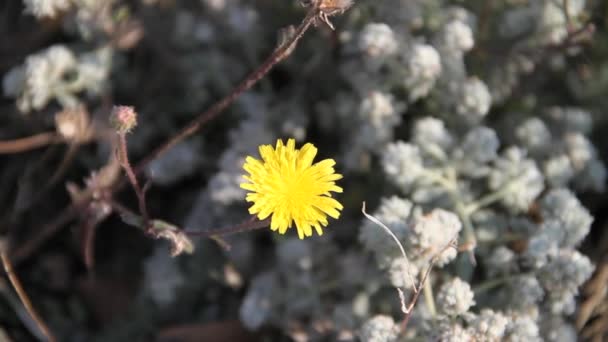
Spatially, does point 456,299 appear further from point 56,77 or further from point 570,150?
point 56,77

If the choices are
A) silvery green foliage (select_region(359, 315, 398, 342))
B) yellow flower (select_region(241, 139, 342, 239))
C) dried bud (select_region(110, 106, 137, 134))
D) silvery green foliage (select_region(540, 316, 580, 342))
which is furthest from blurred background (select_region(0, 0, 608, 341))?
dried bud (select_region(110, 106, 137, 134))

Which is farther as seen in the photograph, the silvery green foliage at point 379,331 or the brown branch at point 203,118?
the silvery green foliage at point 379,331

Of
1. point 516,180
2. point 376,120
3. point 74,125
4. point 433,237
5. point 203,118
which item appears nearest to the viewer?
point 433,237

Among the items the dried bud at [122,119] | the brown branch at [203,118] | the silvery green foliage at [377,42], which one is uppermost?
the silvery green foliage at [377,42]

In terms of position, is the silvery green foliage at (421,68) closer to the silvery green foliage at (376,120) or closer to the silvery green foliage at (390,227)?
the silvery green foliage at (376,120)

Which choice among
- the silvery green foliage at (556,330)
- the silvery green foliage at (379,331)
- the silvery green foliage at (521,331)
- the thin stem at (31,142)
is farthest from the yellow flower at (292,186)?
the thin stem at (31,142)

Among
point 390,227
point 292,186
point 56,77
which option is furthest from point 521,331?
point 56,77
